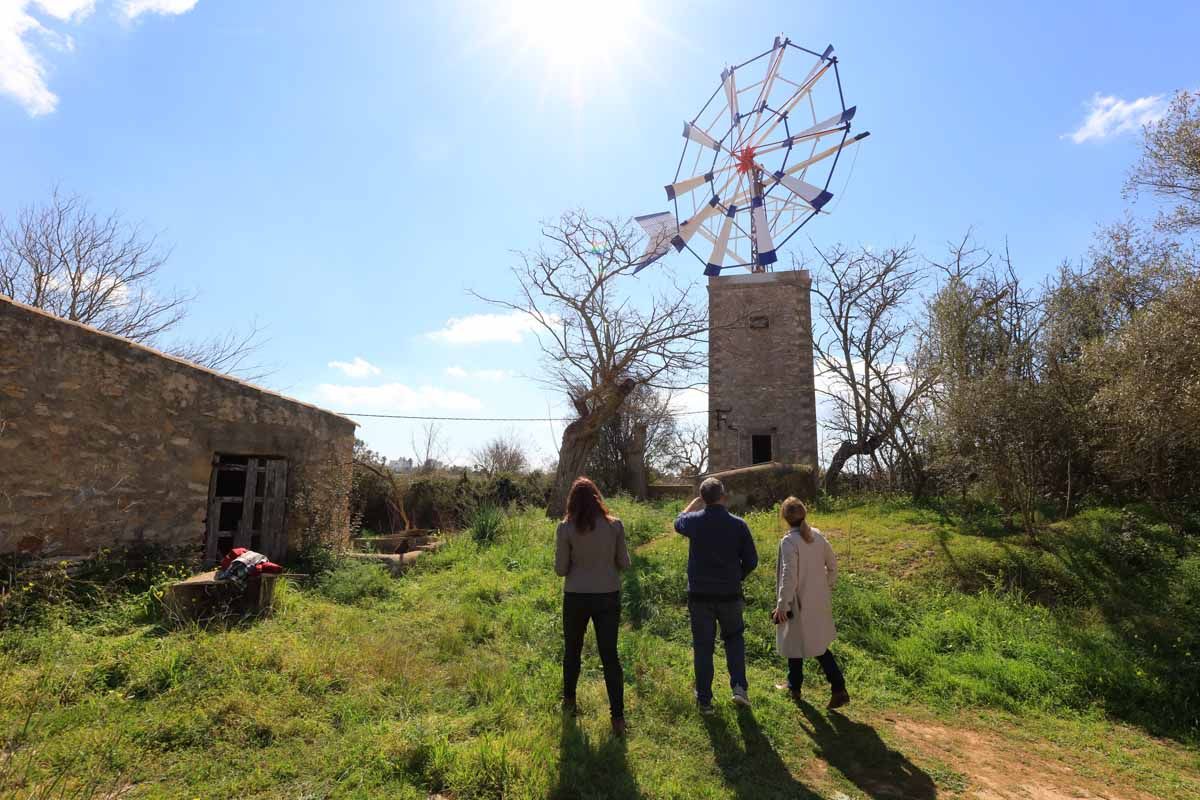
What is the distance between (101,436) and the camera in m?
6.37

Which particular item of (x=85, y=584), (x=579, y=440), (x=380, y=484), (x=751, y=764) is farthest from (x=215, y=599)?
(x=380, y=484)

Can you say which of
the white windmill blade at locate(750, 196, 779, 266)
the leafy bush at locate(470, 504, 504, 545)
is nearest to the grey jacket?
the leafy bush at locate(470, 504, 504, 545)

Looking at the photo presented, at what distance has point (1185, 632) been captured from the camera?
604 centimetres

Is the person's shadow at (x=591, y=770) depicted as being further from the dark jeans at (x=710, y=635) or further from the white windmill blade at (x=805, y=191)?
the white windmill blade at (x=805, y=191)

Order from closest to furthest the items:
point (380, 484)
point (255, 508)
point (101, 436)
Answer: point (101, 436) → point (255, 508) → point (380, 484)

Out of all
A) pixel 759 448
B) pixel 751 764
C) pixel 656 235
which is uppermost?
pixel 656 235

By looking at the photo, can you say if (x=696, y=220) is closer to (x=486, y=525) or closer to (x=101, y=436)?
(x=486, y=525)

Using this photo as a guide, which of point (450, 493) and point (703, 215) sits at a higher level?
point (703, 215)

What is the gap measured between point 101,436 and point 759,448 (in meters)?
15.7

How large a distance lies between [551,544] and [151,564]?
5.50m

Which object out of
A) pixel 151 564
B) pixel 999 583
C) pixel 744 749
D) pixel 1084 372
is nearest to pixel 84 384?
pixel 151 564

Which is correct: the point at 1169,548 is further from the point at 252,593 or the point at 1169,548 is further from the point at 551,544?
the point at 252,593

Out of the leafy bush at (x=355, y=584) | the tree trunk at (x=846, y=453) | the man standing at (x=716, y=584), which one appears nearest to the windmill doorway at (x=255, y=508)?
the leafy bush at (x=355, y=584)

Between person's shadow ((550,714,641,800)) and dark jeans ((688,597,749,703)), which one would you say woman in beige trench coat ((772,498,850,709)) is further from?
person's shadow ((550,714,641,800))
